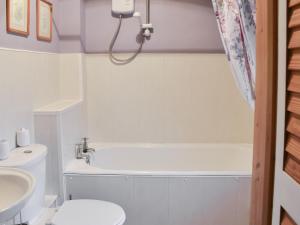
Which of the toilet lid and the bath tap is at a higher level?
the bath tap

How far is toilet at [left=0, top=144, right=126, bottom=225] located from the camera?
1.86 metres

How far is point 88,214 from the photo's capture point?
2.02 m

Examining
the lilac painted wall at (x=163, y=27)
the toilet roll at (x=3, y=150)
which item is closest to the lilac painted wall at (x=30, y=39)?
the lilac painted wall at (x=163, y=27)

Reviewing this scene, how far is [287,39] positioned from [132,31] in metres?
2.40

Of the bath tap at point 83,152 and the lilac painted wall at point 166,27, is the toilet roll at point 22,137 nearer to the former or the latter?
the bath tap at point 83,152

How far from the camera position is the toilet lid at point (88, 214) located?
6.34 feet

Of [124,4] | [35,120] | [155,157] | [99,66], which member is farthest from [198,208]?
[124,4]

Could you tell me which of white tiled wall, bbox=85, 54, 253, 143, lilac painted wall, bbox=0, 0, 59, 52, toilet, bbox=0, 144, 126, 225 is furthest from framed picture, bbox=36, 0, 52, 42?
toilet, bbox=0, 144, 126, 225

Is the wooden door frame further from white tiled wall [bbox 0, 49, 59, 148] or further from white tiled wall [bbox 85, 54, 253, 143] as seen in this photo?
white tiled wall [bbox 85, 54, 253, 143]

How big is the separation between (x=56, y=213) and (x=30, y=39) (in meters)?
1.17

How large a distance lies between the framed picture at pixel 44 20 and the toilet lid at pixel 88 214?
4.02ft

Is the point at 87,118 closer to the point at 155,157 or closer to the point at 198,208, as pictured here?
the point at 155,157

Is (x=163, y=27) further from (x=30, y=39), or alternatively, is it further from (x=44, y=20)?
(x=30, y=39)

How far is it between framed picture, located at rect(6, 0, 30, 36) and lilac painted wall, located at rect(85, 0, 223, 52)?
97 cm
